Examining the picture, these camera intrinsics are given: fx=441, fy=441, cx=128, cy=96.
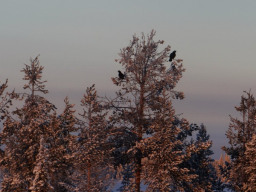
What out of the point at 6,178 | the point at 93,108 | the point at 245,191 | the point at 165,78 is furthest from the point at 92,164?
the point at 245,191

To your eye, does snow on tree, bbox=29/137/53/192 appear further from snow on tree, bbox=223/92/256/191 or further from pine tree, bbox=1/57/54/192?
snow on tree, bbox=223/92/256/191

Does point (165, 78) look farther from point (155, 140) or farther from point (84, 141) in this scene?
point (84, 141)

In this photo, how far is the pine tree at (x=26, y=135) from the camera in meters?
25.0

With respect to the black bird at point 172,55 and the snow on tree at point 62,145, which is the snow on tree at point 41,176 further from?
the black bird at point 172,55

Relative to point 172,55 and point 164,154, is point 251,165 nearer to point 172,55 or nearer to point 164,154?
point 164,154

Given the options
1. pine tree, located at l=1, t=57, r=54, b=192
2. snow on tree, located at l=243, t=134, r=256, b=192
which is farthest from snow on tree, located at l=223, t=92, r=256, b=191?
pine tree, located at l=1, t=57, r=54, b=192

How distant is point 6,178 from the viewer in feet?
80.2

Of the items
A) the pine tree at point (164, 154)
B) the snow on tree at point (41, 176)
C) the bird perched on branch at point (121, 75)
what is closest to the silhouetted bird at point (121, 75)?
the bird perched on branch at point (121, 75)

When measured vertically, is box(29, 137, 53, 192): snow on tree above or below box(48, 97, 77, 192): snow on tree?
below

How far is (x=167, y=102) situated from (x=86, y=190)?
288 inches

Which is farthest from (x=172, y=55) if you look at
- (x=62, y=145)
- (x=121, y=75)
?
(x=62, y=145)

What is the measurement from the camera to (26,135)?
25.4 m

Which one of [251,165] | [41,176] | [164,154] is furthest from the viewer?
[251,165]

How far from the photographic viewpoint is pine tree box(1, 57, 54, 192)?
82.1 ft
